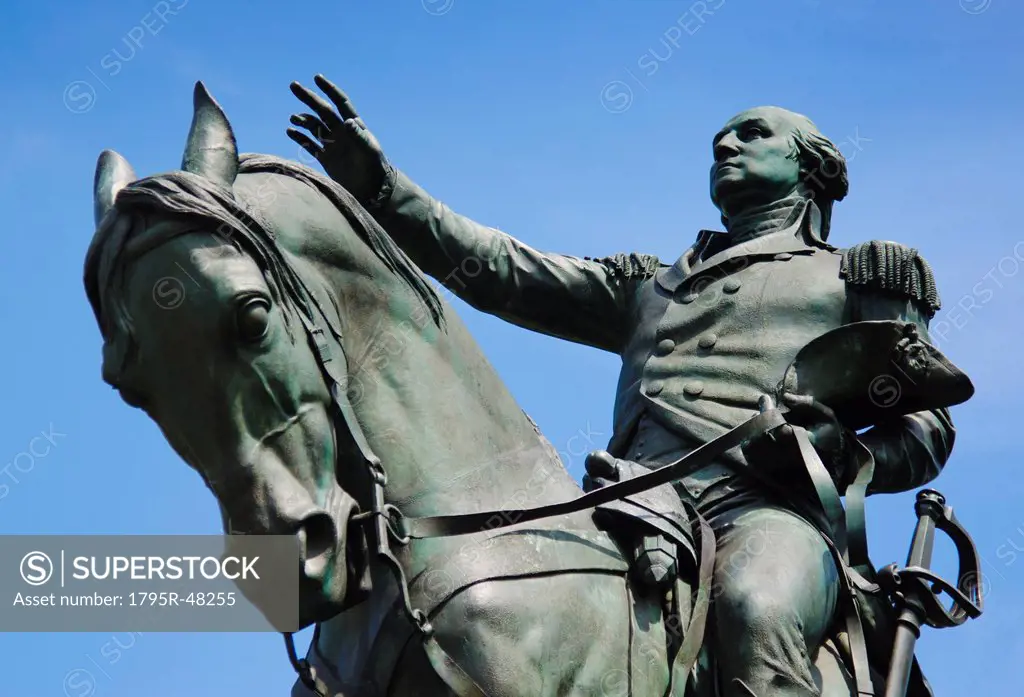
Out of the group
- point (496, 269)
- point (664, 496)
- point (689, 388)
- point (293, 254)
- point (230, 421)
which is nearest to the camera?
point (230, 421)

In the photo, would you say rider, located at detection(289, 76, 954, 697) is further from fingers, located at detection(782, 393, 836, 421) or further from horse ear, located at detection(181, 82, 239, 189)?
horse ear, located at detection(181, 82, 239, 189)

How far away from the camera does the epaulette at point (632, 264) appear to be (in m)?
10.3

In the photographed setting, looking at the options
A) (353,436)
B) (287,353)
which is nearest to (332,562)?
(353,436)

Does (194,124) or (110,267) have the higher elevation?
(194,124)

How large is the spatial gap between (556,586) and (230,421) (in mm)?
1495

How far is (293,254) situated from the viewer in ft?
23.2

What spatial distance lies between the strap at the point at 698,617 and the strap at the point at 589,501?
0.45m

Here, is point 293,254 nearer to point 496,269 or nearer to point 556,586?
point 556,586

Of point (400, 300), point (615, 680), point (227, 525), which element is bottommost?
point (615, 680)

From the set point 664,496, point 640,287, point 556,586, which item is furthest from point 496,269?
point 556,586

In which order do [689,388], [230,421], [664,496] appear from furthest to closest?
[689,388] < [664,496] < [230,421]

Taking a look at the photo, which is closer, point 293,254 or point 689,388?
point 293,254

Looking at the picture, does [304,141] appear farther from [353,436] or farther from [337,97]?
[353,436]

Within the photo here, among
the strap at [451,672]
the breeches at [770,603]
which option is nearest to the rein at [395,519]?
the strap at [451,672]
